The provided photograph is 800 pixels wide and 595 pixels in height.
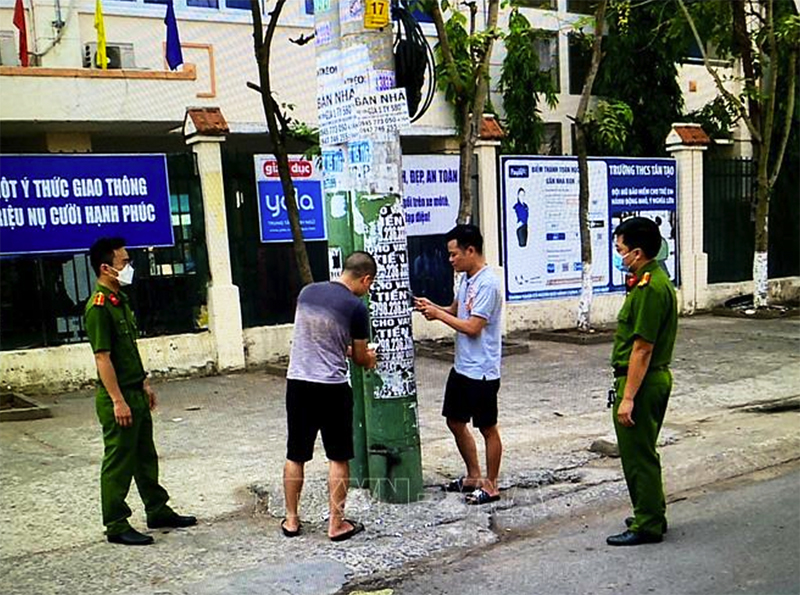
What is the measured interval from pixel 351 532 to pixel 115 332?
1.84 meters

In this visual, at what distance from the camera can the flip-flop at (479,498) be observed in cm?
558

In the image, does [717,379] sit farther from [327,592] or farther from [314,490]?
[327,592]

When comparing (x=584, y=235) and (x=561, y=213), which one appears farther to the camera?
(x=561, y=213)

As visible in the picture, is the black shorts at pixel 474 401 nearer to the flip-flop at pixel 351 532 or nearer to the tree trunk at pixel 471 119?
the flip-flop at pixel 351 532

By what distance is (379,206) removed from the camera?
5477mm

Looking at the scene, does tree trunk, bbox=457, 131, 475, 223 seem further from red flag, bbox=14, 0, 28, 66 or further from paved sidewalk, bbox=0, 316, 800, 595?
red flag, bbox=14, 0, 28, 66

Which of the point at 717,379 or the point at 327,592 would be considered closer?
the point at 327,592

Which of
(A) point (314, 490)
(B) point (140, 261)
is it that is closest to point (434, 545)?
(A) point (314, 490)

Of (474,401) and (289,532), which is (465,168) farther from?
(289,532)

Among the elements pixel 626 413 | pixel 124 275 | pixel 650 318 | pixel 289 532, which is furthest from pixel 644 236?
pixel 124 275

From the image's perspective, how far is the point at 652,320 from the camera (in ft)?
15.5

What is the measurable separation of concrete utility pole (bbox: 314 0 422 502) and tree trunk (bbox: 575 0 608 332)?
23.4 feet

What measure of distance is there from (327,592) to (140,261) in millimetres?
6907

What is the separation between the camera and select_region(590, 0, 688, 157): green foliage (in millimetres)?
17578
